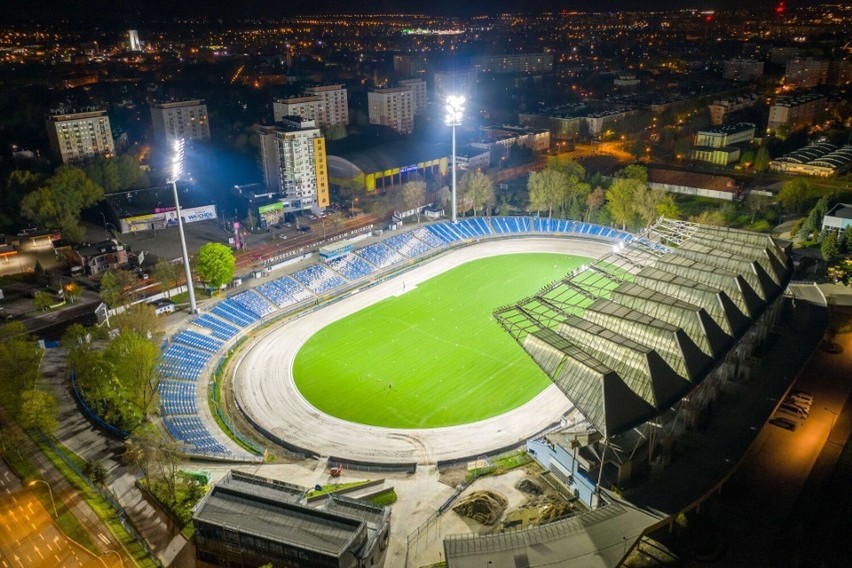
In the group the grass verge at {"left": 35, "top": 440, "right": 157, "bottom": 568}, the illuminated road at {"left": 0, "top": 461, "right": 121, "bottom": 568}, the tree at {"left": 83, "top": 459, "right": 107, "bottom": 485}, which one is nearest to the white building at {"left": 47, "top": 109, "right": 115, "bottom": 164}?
the grass verge at {"left": 35, "top": 440, "right": 157, "bottom": 568}

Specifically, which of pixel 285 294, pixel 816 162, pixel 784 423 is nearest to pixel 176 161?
pixel 285 294

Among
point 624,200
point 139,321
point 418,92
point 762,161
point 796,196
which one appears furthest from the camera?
point 418,92

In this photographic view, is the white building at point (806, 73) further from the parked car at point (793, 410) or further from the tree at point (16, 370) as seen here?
the tree at point (16, 370)

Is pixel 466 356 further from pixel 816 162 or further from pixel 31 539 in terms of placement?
pixel 816 162

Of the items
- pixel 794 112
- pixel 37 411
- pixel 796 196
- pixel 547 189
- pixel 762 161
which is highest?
pixel 794 112

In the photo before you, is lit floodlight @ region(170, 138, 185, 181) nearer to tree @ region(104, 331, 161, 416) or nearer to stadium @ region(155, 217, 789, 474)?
stadium @ region(155, 217, 789, 474)

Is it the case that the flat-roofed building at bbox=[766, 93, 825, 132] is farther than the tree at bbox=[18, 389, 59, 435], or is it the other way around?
the flat-roofed building at bbox=[766, 93, 825, 132]

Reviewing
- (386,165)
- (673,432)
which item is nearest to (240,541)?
(673,432)
